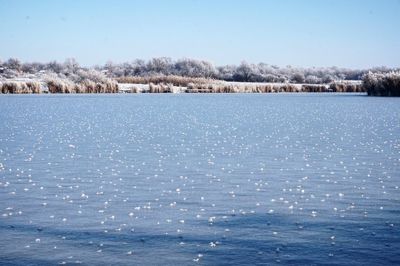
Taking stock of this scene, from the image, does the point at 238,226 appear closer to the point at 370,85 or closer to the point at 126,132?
the point at 126,132

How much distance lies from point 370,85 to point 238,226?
3281 inches

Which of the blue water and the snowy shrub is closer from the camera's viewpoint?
the blue water

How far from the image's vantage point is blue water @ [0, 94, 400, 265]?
11820 mm

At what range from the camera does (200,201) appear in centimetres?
1617

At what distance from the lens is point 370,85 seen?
92.5m

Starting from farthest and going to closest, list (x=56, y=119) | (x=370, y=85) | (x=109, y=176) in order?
1. (x=370, y=85)
2. (x=56, y=119)
3. (x=109, y=176)

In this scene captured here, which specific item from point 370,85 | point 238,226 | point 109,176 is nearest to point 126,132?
point 109,176

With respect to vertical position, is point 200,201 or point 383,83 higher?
point 383,83

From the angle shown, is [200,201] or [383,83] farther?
[383,83]

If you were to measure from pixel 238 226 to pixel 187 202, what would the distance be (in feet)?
8.95

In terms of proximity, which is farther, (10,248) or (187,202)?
(187,202)

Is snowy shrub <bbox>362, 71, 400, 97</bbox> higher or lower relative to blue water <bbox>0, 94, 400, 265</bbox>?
higher

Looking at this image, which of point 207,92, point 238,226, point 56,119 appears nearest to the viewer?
point 238,226

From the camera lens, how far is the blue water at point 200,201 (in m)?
11.8
